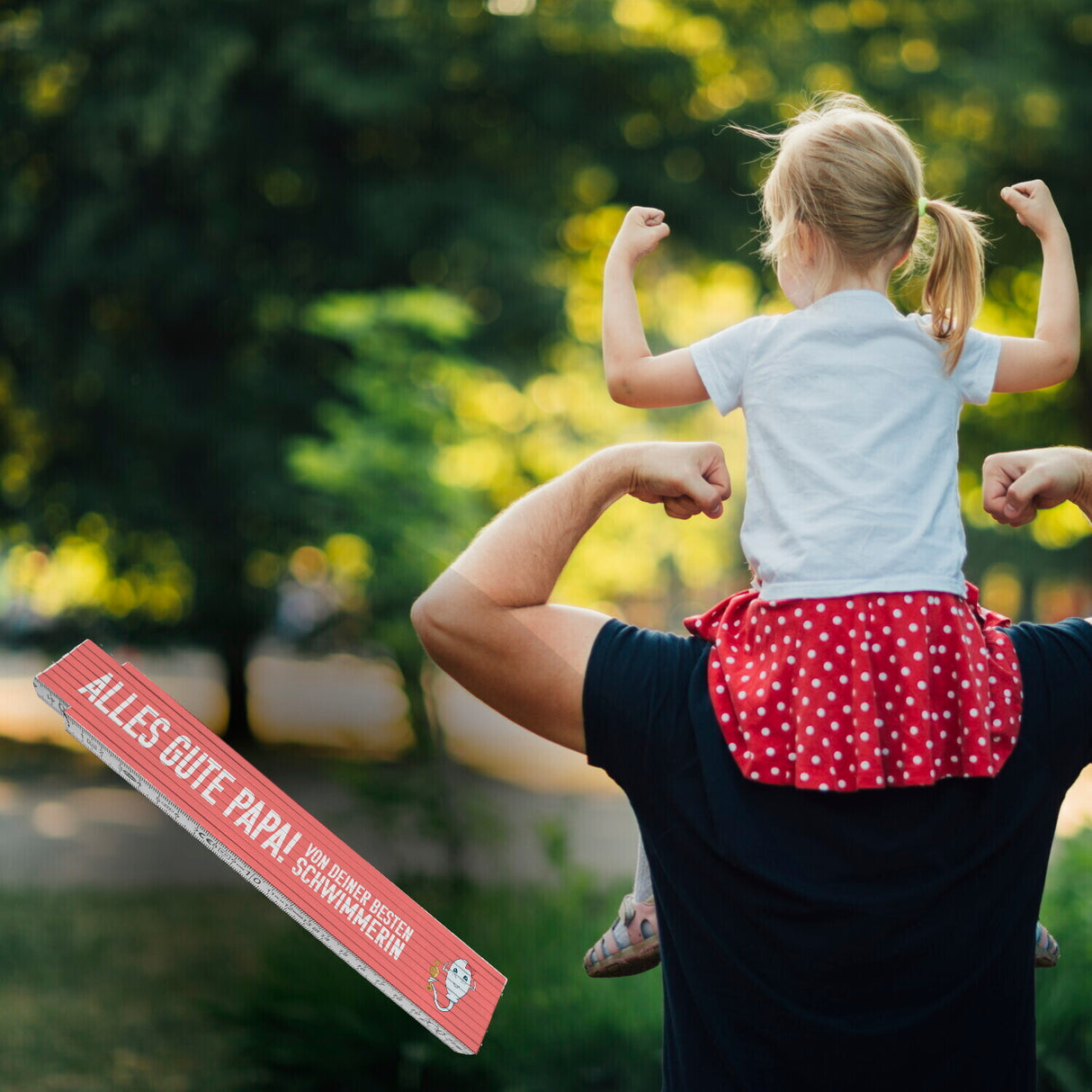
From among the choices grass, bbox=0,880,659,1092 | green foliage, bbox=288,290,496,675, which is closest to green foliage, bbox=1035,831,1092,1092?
grass, bbox=0,880,659,1092

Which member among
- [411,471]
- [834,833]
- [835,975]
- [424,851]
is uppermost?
[834,833]

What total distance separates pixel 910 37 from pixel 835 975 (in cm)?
814

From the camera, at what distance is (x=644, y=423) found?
9.60 m

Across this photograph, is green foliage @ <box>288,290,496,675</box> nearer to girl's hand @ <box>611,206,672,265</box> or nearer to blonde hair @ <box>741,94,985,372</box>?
girl's hand @ <box>611,206,672,265</box>

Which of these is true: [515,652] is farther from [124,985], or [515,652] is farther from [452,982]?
[124,985]

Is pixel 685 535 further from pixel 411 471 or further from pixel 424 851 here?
pixel 411 471

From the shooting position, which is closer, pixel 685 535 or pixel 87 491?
pixel 87 491

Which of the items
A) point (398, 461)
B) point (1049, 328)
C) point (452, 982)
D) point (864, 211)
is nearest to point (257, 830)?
point (452, 982)

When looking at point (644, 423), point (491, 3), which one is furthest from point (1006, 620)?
point (644, 423)

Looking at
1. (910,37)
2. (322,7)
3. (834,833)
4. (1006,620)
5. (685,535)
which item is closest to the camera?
(834,833)

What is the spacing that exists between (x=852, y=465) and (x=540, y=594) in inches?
15.8

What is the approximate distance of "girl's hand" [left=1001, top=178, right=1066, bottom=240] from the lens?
1.59m

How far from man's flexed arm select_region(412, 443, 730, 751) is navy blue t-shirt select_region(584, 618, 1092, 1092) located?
5cm

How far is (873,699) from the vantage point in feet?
4.55
